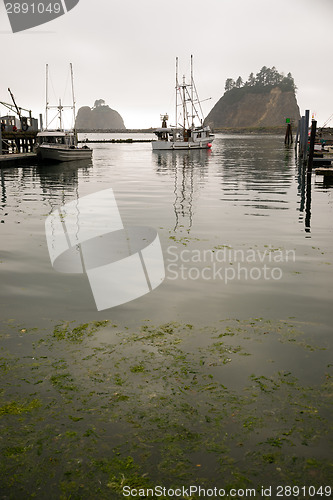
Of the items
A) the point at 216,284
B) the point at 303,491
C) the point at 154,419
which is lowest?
the point at 303,491

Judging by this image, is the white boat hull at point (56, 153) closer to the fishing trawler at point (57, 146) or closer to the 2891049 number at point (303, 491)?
the fishing trawler at point (57, 146)

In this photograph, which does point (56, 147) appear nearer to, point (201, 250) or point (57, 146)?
point (57, 146)

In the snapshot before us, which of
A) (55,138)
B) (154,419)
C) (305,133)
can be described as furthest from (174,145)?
(154,419)

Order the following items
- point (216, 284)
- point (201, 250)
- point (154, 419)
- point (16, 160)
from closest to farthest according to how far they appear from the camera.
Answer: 1. point (154, 419)
2. point (216, 284)
3. point (201, 250)
4. point (16, 160)

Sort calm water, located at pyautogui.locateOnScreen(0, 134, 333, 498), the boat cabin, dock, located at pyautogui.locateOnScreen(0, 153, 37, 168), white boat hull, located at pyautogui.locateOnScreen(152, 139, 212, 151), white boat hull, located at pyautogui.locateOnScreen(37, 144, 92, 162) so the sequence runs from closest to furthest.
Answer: calm water, located at pyautogui.locateOnScreen(0, 134, 333, 498) → dock, located at pyautogui.locateOnScreen(0, 153, 37, 168) → white boat hull, located at pyautogui.locateOnScreen(37, 144, 92, 162) → the boat cabin → white boat hull, located at pyautogui.locateOnScreen(152, 139, 212, 151)

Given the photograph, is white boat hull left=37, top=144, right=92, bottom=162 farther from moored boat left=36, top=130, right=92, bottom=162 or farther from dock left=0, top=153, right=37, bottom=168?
dock left=0, top=153, right=37, bottom=168

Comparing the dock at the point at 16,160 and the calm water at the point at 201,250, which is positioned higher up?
the dock at the point at 16,160

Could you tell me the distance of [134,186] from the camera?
28047 mm

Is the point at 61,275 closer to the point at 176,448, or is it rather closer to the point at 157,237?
the point at 157,237

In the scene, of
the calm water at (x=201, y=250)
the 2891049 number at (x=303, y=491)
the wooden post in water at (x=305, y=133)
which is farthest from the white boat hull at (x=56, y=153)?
the 2891049 number at (x=303, y=491)

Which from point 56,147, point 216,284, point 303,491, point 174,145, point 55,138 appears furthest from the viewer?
point 174,145

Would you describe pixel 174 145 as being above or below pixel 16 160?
above

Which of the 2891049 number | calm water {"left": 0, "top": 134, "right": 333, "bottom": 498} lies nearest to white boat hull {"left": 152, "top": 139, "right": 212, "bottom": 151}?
calm water {"left": 0, "top": 134, "right": 333, "bottom": 498}

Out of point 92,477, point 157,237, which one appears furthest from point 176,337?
point 157,237
